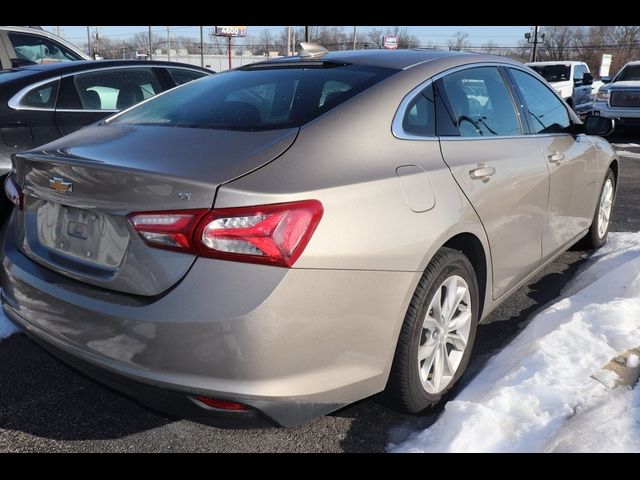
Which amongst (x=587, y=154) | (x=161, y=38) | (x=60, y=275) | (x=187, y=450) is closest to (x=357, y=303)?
(x=187, y=450)

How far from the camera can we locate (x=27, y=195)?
7.97 ft

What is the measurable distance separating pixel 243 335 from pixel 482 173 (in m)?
1.51

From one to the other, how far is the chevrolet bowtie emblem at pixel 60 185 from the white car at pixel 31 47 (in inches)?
225

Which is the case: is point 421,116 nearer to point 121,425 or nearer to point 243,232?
point 243,232

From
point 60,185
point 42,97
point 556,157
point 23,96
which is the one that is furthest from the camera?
point 42,97

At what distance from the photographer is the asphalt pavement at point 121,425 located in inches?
94.4

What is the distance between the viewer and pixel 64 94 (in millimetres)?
4574

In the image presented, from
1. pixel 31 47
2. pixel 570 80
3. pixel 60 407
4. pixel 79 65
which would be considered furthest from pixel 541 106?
pixel 570 80

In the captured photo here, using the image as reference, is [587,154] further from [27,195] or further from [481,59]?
[27,195]

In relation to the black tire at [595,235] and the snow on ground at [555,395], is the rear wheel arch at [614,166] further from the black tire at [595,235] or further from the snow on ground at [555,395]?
the snow on ground at [555,395]

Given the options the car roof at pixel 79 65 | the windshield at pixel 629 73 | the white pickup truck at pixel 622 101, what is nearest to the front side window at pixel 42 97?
the car roof at pixel 79 65

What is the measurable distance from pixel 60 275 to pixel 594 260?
4.07 metres

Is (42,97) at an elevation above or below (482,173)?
above
